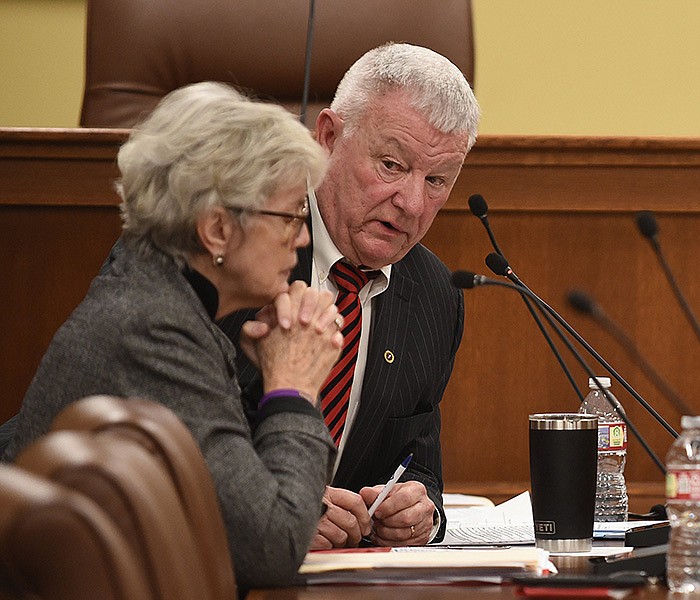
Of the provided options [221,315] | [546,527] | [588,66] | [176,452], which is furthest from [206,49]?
[176,452]

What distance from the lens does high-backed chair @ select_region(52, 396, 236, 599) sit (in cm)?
103

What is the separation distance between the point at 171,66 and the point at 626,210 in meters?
1.28

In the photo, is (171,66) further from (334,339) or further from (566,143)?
(334,339)

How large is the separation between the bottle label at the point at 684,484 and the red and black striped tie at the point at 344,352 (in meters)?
0.86

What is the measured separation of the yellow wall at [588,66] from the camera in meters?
4.45

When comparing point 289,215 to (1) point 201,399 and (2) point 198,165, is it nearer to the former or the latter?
(2) point 198,165

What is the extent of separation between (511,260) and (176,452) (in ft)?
5.55

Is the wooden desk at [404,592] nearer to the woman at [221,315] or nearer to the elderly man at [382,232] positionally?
the woman at [221,315]

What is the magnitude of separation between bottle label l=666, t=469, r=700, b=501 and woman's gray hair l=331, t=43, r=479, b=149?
0.95 metres

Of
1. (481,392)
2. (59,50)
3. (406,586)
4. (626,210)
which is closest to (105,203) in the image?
(481,392)

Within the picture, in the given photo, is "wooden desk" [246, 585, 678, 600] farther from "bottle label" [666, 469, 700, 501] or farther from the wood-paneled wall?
the wood-paneled wall

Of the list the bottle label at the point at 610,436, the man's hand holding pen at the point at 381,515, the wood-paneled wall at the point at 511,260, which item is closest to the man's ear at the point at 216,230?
the man's hand holding pen at the point at 381,515

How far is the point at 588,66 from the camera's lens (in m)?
4.44

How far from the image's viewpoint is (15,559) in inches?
29.0
